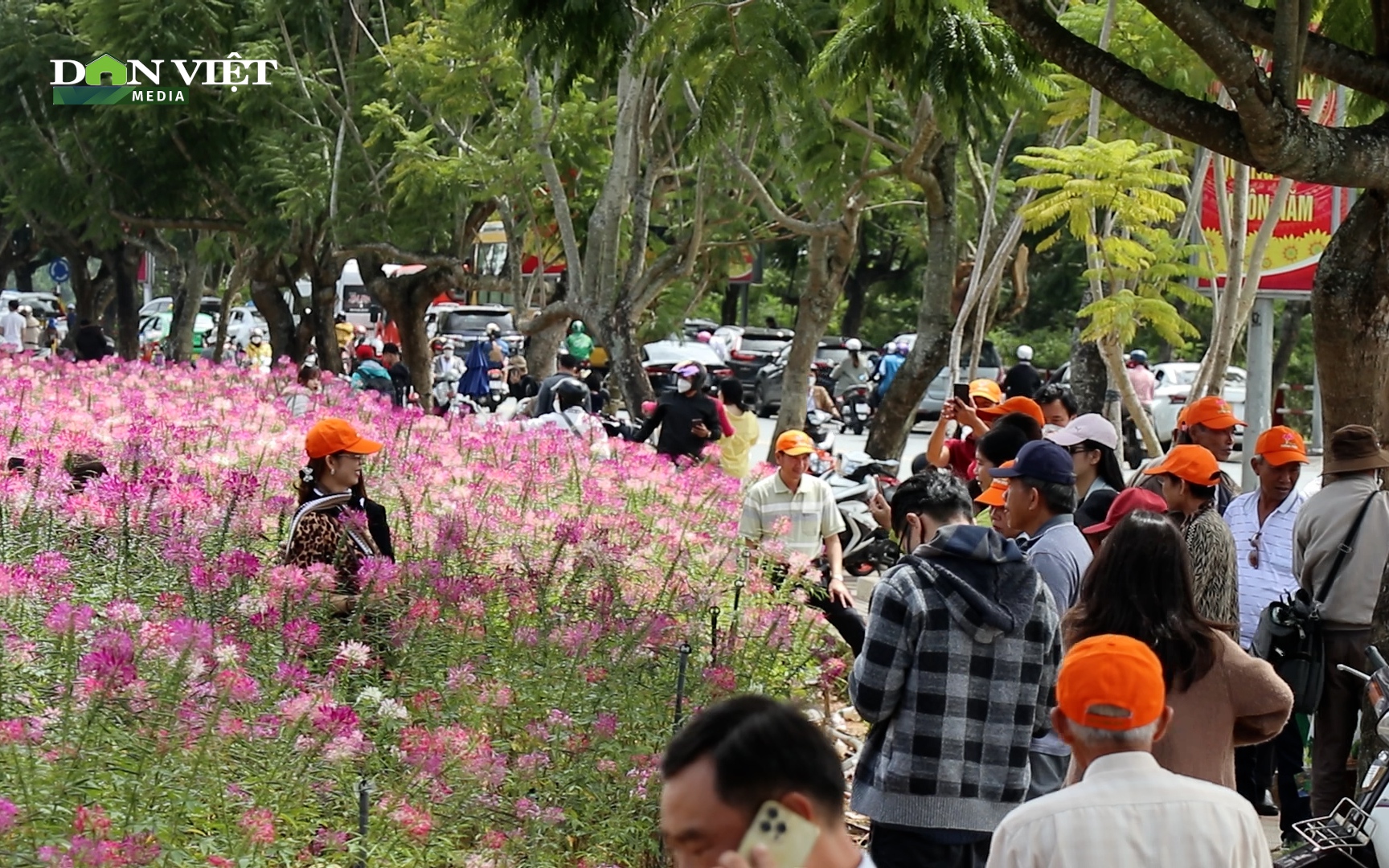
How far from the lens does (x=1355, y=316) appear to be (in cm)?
733

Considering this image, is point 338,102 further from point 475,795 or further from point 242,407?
point 475,795

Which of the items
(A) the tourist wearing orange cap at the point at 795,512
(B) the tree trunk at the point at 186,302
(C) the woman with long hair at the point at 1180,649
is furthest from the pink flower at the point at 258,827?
(B) the tree trunk at the point at 186,302

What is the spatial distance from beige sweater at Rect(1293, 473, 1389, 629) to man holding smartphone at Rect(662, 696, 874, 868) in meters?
5.06

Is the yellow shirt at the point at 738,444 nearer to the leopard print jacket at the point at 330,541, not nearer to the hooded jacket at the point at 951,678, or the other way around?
the leopard print jacket at the point at 330,541

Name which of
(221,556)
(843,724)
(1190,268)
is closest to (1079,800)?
(221,556)

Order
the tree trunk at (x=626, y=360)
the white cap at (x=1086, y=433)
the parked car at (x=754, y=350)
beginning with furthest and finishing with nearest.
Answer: the parked car at (x=754, y=350), the tree trunk at (x=626, y=360), the white cap at (x=1086, y=433)

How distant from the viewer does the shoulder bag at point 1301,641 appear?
702 cm

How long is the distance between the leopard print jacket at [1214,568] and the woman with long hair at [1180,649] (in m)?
1.70

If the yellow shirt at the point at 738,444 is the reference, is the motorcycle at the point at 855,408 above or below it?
below

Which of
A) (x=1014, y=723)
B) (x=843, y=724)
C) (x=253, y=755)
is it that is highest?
(x=1014, y=723)

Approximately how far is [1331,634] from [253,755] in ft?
12.9

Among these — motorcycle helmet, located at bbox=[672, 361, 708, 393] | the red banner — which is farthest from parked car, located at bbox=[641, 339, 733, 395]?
motorcycle helmet, located at bbox=[672, 361, 708, 393]

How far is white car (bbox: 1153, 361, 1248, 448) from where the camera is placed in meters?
28.5

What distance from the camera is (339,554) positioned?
650 cm
